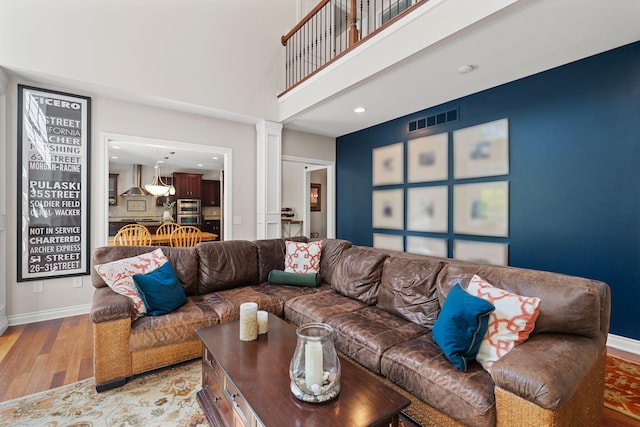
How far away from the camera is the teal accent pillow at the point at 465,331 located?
4.94 feet

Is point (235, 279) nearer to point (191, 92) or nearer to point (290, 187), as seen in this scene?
point (191, 92)

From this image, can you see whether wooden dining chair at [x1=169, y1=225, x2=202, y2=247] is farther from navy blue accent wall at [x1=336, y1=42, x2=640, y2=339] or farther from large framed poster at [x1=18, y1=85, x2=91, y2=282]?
navy blue accent wall at [x1=336, y1=42, x2=640, y2=339]

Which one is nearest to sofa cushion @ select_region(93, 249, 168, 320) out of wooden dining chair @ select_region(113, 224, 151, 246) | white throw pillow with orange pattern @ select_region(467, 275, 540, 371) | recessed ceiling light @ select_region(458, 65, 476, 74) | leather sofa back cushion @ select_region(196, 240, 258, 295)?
leather sofa back cushion @ select_region(196, 240, 258, 295)

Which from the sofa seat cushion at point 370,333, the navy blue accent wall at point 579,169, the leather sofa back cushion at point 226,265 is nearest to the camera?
the sofa seat cushion at point 370,333

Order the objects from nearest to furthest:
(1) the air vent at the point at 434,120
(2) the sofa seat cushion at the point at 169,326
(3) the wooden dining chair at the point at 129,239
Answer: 1. (2) the sofa seat cushion at the point at 169,326
2. (1) the air vent at the point at 434,120
3. (3) the wooden dining chair at the point at 129,239

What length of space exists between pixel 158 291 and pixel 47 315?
2159mm

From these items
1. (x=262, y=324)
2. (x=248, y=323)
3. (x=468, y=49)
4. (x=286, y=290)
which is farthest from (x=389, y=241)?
(x=248, y=323)

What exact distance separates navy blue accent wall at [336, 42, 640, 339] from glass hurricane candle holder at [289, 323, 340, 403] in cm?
302

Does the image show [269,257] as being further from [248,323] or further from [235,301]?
[248,323]

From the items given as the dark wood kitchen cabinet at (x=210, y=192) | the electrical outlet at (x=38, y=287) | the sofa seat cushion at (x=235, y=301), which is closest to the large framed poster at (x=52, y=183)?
the electrical outlet at (x=38, y=287)

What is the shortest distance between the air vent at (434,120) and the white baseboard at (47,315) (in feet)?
16.3

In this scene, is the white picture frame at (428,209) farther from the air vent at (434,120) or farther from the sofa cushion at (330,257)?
the sofa cushion at (330,257)

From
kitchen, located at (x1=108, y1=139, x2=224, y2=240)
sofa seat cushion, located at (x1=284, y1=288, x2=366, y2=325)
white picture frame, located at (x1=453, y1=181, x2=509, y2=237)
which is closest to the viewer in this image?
sofa seat cushion, located at (x1=284, y1=288, x2=366, y2=325)

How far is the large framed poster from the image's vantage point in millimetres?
3160
